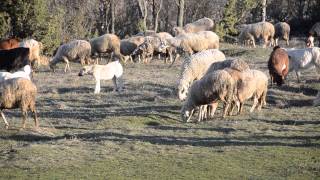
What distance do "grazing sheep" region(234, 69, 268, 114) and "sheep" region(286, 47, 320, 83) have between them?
5233 millimetres

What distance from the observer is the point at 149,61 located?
31359 millimetres

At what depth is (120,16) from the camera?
5066 cm

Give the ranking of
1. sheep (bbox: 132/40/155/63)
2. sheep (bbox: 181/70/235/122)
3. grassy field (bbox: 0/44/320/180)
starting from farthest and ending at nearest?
sheep (bbox: 132/40/155/63)
sheep (bbox: 181/70/235/122)
grassy field (bbox: 0/44/320/180)

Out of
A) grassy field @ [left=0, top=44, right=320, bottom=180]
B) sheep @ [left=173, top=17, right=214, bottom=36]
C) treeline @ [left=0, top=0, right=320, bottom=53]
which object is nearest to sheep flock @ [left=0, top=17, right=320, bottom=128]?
grassy field @ [left=0, top=44, right=320, bottom=180]

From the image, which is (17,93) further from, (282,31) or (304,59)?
(282,31)

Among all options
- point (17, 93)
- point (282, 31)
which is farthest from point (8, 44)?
point (282, 31)

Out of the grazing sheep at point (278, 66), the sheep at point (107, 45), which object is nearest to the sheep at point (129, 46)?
the sheep at point (107, 45)

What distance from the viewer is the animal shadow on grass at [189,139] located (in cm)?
1282

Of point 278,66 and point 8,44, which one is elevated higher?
point 8,44

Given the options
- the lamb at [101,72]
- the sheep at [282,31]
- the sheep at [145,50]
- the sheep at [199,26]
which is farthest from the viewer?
the sheep at [199,26]

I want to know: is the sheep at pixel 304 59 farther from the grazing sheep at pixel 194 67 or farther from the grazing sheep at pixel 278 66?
the grazing sheep at pixel 194 67

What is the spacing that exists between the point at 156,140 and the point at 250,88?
4.18 m

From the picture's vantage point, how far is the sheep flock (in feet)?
50.9

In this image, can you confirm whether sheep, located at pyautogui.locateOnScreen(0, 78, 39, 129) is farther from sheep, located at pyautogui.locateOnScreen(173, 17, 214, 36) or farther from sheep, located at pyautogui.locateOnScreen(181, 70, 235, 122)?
sheep, located at pyautogui.locateOnScreen(173, 17, 214, 36)
